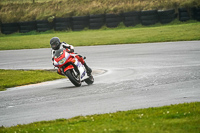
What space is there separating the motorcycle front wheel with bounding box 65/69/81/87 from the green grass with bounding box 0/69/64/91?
8.17 feet

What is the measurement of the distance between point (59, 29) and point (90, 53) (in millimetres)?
18723

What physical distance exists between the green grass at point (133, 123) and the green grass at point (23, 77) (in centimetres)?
599

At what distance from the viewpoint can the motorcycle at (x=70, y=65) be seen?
11.1 meters

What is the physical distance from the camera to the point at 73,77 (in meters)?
11.1

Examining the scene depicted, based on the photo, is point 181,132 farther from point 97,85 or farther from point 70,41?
point 70,41

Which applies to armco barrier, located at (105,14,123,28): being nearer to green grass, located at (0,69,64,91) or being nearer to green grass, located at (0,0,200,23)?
green grass, located at (0,0,200,23)

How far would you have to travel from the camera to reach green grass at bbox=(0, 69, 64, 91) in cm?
1332

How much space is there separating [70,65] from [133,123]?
526cm

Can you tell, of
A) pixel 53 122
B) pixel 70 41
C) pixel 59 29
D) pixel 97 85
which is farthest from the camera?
A: pixel 59 29

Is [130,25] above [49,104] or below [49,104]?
below

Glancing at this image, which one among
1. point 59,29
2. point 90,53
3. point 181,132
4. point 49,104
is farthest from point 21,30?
point 181,132

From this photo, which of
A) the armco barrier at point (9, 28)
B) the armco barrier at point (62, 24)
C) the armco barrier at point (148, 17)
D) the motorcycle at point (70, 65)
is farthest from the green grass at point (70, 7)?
the motorcycle at point (70, 65)

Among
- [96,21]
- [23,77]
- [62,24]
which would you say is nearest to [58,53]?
[23,77]

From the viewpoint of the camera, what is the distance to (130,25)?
35.8 m
